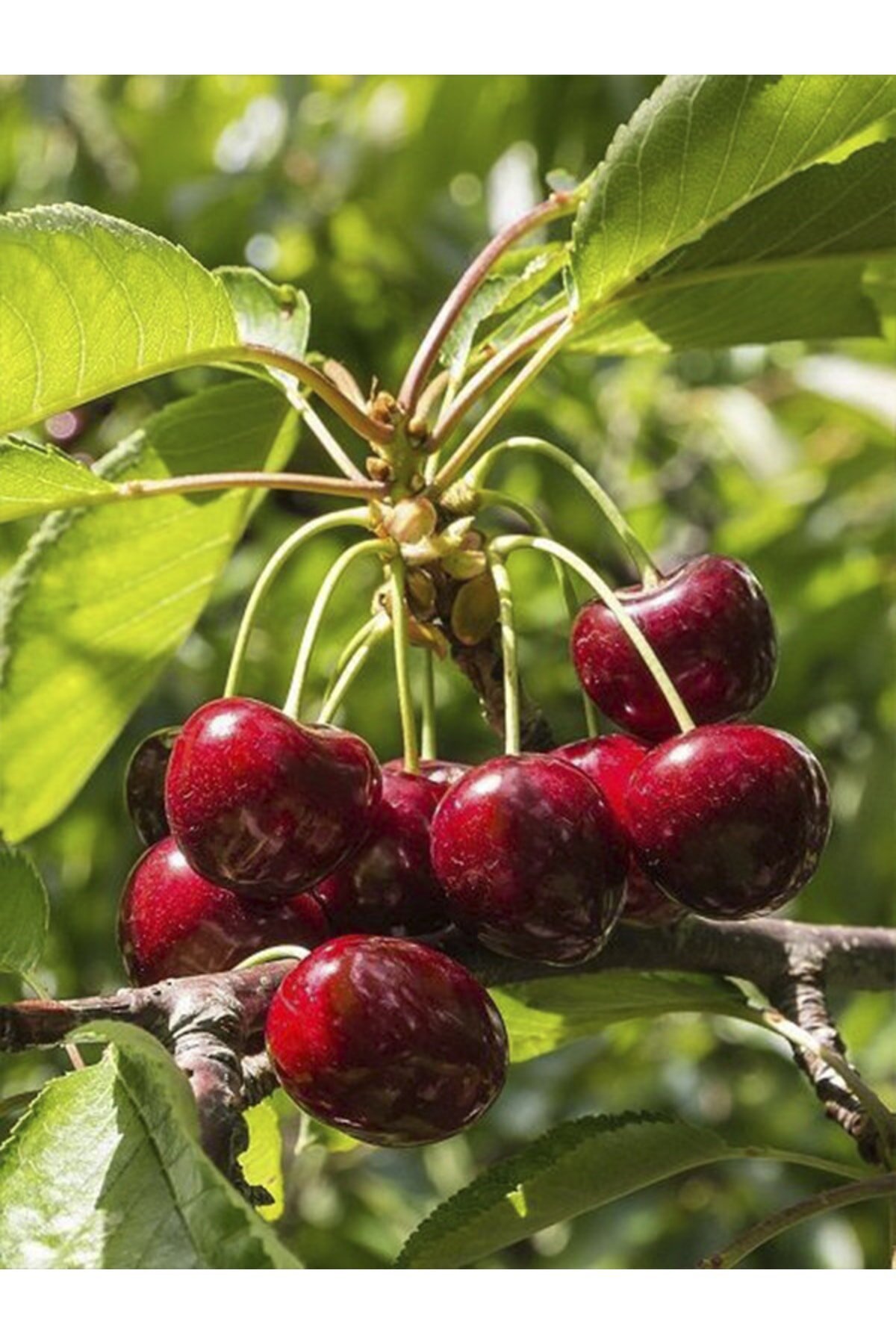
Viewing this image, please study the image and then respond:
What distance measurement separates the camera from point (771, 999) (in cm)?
140

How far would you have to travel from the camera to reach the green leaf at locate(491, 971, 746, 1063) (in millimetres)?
1317

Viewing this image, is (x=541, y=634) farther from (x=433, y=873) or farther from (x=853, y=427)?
(x=433, y=873)

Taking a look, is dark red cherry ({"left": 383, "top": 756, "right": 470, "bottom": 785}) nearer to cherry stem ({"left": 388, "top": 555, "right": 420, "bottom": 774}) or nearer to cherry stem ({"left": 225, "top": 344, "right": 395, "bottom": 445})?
cherry stem ({"left": 388, "top": 555, "right": 420, "bottom": 774})

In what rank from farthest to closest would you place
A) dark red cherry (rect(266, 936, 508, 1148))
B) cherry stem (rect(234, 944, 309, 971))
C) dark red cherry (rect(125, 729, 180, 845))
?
1. dark red cherry (rect(125, 729, 180, 845))
2. cherry stem (rect(234, 944, 309, 971))
3. dark red cherry (rect(266, 936, 508, 1148))

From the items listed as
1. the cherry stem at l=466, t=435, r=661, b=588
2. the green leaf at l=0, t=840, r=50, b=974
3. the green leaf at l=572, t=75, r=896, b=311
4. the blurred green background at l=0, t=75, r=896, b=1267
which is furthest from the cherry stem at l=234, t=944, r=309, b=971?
the blurred green background at l=0, t=75, r=896, b=1267

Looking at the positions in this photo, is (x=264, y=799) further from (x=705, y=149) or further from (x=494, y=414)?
(x=705, y=149)

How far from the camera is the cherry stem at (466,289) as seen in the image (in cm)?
130

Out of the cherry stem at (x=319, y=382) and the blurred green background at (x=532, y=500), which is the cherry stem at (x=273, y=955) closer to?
the cherry stem at (x=319, y=382)

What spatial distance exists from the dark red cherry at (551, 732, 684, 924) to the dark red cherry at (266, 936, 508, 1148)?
0.59 feet

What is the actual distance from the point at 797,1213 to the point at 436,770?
0.35 metres

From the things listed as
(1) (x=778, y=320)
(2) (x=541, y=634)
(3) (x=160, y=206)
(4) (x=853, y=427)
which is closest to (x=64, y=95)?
(3) (x=160, y=206)

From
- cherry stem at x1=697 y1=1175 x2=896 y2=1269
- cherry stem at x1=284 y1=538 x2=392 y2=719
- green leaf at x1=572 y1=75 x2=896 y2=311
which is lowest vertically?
cherry stem at x1=697 y1=1175 x2=896 y2=1269

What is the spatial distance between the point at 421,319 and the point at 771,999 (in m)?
1.57

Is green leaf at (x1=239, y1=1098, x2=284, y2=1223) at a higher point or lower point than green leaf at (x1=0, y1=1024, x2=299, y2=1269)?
lower
